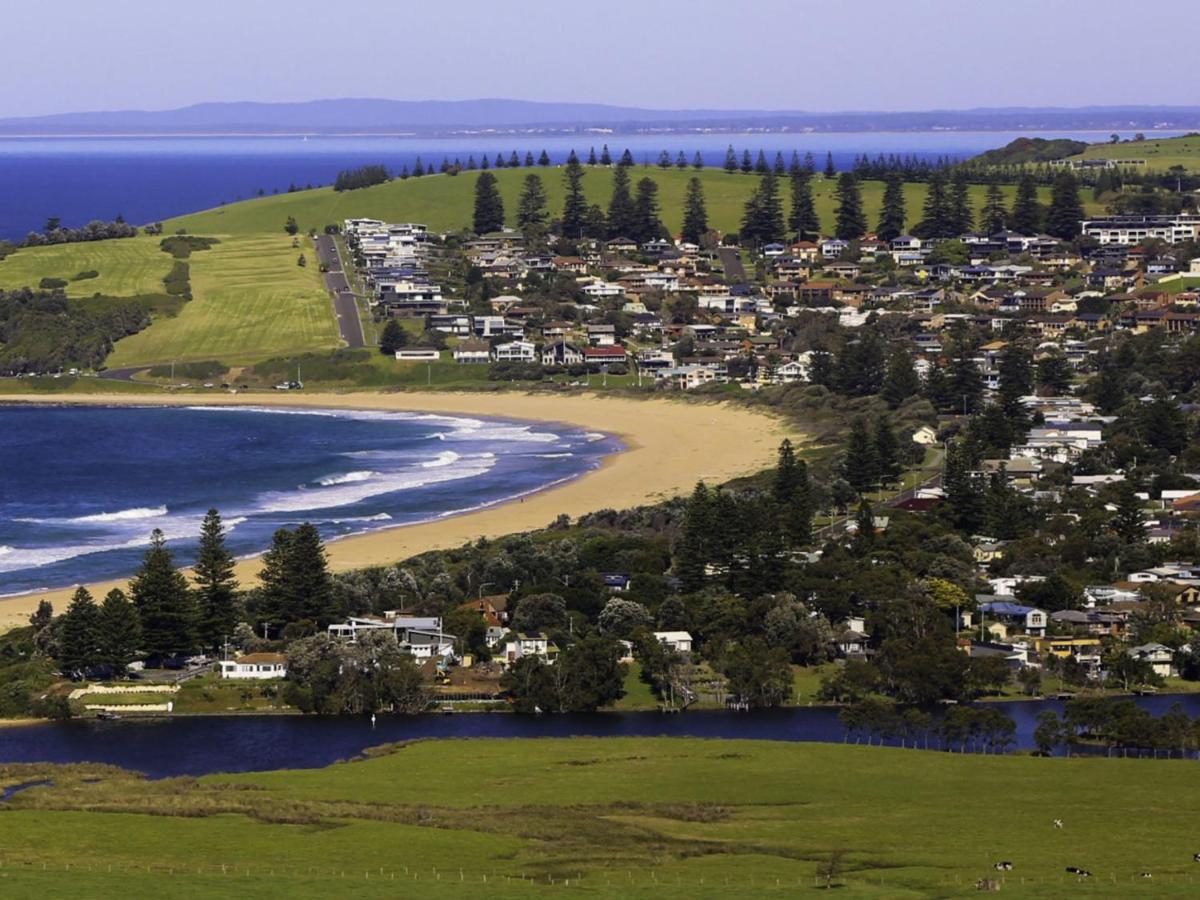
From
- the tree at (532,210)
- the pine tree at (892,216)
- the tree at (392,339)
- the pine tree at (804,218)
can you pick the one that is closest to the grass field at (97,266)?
the tree at (392,339)

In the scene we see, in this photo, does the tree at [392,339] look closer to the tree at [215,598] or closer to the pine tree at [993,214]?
the pine tree at [993,214]

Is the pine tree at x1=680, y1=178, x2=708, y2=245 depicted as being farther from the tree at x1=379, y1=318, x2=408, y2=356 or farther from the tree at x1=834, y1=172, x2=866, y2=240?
the tree at x1=379, y1=318, x2=408, y2=356

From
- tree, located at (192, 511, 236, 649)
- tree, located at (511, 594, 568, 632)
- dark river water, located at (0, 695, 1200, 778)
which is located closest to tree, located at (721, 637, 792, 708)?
dark river water, located at (0, 695, 1200, 778)

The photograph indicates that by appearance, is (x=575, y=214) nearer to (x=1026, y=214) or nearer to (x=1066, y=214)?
(x=1026, y=214)

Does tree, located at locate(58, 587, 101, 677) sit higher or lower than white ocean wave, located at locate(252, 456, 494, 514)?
higher

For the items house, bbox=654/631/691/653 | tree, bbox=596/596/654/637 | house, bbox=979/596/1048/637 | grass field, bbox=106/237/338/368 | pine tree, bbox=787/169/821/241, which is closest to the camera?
house, bbox=654/631/691/653

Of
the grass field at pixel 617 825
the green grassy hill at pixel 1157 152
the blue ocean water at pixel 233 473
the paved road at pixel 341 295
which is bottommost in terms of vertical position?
the blue ocean water at pixel 233 473
